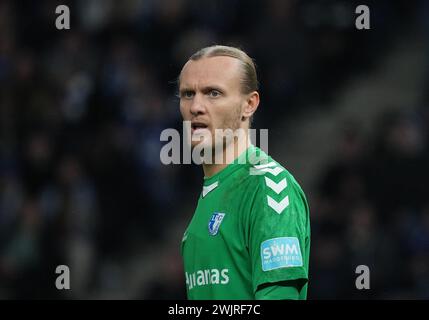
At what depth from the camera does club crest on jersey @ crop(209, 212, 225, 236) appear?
14.6 feet

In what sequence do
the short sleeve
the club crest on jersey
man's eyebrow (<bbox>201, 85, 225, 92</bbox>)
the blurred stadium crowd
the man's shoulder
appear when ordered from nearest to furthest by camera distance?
the short sleeve < the man's shoulder < the club crest on jersey < man's eyebrow (<bbox>201, 85, 225, 92</bbox>) < the blurred stadium crowd

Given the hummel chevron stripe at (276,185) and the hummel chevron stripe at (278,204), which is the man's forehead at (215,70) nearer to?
the hummel chevron stripe at (276,185)

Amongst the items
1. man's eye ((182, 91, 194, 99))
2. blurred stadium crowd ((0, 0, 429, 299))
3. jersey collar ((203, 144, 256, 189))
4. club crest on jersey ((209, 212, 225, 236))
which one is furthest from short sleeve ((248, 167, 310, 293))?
blurred stadium crowd ((0, 0, 429, 299))

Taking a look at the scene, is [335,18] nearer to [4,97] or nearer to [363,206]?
[363,206]

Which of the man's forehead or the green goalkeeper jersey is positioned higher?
the man's forehead

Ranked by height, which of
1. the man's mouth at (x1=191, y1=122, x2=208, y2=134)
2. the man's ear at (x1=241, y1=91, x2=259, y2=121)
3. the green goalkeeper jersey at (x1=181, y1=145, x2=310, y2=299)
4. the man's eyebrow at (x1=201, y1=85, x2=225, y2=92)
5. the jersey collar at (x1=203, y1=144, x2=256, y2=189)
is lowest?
the green goalkeeper jersey at (x1=181, y1=145, x2=310, y2=299)

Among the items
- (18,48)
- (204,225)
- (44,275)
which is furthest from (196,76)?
(18,48)

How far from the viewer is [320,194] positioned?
36.6 feet

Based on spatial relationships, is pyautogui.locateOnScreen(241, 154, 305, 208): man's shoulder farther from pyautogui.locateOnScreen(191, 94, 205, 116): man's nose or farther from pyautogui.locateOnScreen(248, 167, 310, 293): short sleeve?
pyautogui.locateOnScreen(191, 94, 205, 116): man's nose

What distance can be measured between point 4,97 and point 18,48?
1001 mm

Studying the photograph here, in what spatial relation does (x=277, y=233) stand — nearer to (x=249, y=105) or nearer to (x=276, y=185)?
(x=276, y=185)

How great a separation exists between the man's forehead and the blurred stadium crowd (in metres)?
5.82

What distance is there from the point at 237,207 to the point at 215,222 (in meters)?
0.14

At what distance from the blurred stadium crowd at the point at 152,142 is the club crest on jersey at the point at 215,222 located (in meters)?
5.78
